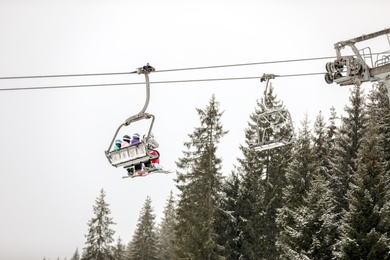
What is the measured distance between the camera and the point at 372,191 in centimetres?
2492

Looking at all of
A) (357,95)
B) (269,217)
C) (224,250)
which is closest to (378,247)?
(269,217)

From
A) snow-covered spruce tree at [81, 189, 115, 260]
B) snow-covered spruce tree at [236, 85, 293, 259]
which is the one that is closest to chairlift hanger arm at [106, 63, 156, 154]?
snow-covered spruce tree at [236, 85, 293, 259]

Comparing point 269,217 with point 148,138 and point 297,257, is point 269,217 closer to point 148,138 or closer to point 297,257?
point 297,257

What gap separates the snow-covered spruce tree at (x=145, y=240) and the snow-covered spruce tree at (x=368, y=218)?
3969 cm

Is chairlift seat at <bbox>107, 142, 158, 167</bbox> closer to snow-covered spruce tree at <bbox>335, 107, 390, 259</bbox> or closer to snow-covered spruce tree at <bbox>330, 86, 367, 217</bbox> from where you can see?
snow-covered spruce tree at <bbox>335, 107, 390, 259</bbox>

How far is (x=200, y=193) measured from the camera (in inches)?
1433

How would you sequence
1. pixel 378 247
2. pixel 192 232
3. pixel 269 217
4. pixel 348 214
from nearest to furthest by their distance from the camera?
pixel 378 247 < pixel 348 214 < pixel 192 232 < pixel 269 217

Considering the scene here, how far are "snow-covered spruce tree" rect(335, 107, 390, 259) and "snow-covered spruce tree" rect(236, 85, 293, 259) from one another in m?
10.2

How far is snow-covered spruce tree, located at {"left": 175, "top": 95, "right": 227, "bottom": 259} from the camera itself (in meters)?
33.6

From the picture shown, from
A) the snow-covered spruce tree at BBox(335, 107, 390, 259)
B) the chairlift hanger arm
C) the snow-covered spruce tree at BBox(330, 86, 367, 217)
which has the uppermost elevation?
the snow-covered spruce tree at BBox(330, 86, 367, 217)

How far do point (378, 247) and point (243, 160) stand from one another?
17330 mm

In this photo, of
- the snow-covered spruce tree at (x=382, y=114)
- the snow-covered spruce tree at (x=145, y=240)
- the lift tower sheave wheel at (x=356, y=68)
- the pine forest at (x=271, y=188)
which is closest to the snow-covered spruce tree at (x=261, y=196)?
the pine forest at (x=271, y=188)

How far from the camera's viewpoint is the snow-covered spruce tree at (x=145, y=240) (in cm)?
6012

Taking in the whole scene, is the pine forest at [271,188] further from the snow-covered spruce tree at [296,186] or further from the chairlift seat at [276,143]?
the chairlift seat at [276,143]
